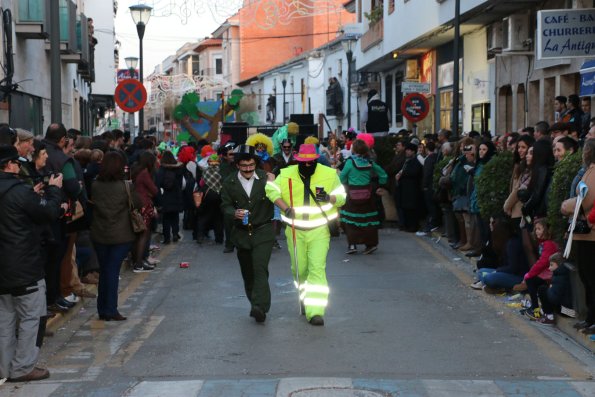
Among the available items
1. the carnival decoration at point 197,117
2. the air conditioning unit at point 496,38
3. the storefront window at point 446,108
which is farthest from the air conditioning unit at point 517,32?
the carnival decoration at point 197,117

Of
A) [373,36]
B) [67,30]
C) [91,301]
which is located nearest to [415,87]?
[67,30]

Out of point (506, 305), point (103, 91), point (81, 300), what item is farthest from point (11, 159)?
point (103, 91)

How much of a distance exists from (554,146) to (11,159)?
238 inches

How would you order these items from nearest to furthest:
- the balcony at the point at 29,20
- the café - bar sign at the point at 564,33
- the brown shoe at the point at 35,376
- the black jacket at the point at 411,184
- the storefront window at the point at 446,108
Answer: the brown shoe at the point at 35,376, the café - bar sign at the point at 564,33, the black jacket at the point at 411,184, the balcony at the point at 29,20, the storefront window at the point at 446,108

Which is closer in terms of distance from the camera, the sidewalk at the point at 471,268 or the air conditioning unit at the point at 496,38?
the sidewalk at the point at 471,268

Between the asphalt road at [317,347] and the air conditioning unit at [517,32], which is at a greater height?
the air conditioning unit at [517,32]

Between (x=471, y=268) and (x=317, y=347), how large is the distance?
19.1ft

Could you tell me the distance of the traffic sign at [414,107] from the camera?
2433 cm

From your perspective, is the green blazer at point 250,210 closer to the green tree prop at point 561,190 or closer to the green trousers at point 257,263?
the green trousers at point 257,263

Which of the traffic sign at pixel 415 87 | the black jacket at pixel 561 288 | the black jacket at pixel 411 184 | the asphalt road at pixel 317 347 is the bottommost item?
the asphalt road at pixel 317 347

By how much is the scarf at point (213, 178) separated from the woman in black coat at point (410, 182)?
365 centimetres

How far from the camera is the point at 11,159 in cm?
769

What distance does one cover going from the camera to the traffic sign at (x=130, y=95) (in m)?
21.0

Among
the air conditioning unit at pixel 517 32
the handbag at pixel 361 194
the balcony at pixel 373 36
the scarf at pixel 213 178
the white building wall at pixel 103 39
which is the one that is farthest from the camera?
the white building wall at pixel 103 39
